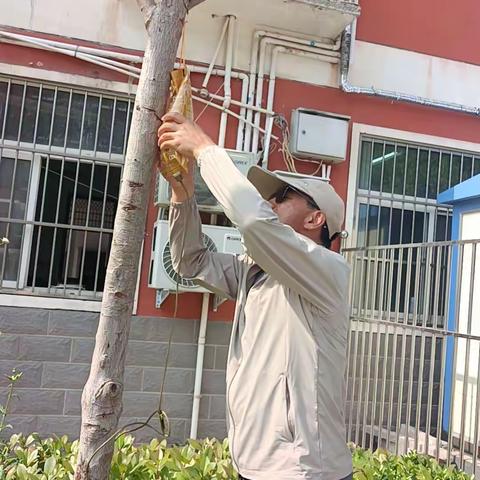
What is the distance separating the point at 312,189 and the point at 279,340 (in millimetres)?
526

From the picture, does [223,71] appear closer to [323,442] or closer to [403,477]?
[403,477]

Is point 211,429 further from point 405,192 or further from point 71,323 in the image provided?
point 405,192

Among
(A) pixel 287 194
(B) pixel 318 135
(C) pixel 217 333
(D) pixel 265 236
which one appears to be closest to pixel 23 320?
(C) pixel 217 333

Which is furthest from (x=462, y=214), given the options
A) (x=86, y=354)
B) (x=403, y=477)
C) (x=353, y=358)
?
(x=86, y=354)

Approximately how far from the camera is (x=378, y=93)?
16.9 feet

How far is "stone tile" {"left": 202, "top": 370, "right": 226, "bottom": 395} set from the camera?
4730 millimetres

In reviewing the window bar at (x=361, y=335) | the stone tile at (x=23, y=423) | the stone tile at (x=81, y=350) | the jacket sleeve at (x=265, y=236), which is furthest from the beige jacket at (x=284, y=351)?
the stone tile at (x=23, y=423)

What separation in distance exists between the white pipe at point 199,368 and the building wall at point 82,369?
0.17 ft

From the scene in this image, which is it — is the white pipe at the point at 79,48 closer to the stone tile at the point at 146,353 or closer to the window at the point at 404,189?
the window at the point at 404,189

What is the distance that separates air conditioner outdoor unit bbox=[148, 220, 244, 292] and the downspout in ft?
5.63

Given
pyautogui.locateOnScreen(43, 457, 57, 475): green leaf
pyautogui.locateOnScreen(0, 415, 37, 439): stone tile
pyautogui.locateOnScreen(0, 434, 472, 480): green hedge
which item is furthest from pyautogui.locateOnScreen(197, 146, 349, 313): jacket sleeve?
pyautogui.locateOnScreen(0, 415, 37, 439): stone tile

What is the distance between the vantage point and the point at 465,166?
18.0ft

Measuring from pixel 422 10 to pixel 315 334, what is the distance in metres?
4.64

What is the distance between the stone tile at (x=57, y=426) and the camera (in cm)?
446
